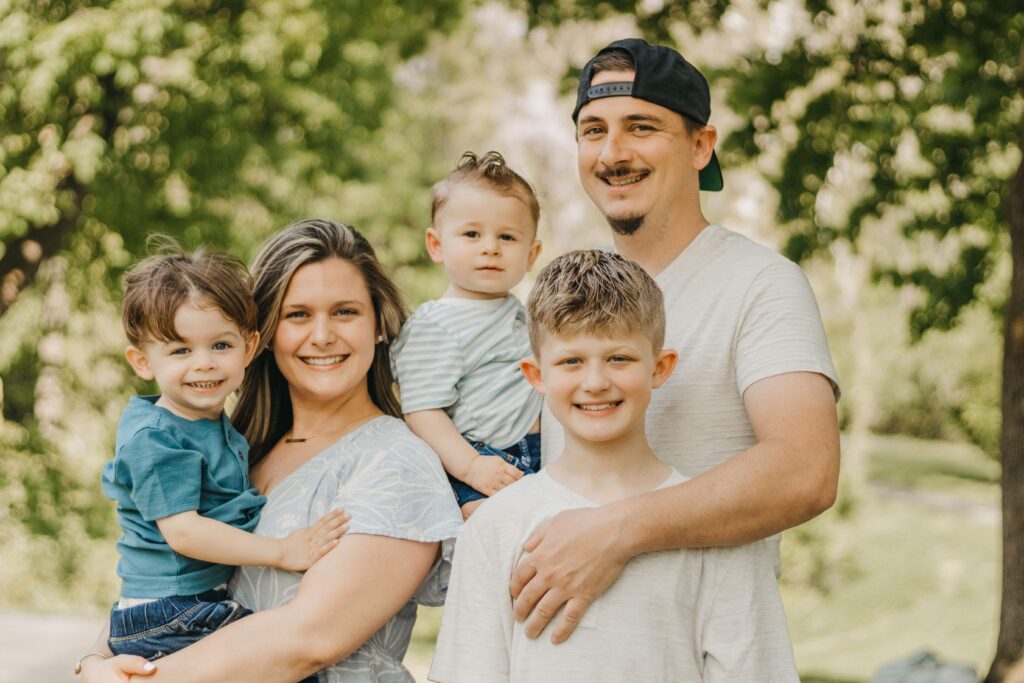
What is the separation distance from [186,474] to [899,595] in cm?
1515

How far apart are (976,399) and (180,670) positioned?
21265 millimetres

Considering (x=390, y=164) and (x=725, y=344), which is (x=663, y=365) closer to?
(x=725, y=344)

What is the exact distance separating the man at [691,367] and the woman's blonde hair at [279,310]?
Result: 1.59 feet

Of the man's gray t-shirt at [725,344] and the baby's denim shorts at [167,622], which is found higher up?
the man's gray t-shirt at [725,344]

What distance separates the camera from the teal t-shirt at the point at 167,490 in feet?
8.93

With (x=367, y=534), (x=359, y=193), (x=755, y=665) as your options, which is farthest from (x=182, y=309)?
(x=359, y=193)

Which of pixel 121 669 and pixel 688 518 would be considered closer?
pixel 688 518

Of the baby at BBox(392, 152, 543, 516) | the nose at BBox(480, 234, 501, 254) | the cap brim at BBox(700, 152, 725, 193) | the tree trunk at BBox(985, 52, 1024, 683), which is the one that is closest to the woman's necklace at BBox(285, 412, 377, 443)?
the baby at BBox(392, 152, 543, 516)

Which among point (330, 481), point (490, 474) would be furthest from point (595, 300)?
point (330, 481)

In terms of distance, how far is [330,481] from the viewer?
2809 mm

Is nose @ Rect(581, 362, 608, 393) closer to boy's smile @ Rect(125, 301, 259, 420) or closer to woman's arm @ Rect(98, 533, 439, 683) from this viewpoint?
woman's arm @ Rect(98, 533, 439, 683)

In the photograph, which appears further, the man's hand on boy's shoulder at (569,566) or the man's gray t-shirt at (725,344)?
the man's gray t-shirt at (725,344)

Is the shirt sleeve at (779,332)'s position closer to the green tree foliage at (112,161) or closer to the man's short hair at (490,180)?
the man's short hair at (490,180)

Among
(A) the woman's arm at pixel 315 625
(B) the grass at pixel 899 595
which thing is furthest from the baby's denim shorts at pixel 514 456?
(B) the grass at pixel 899 595
